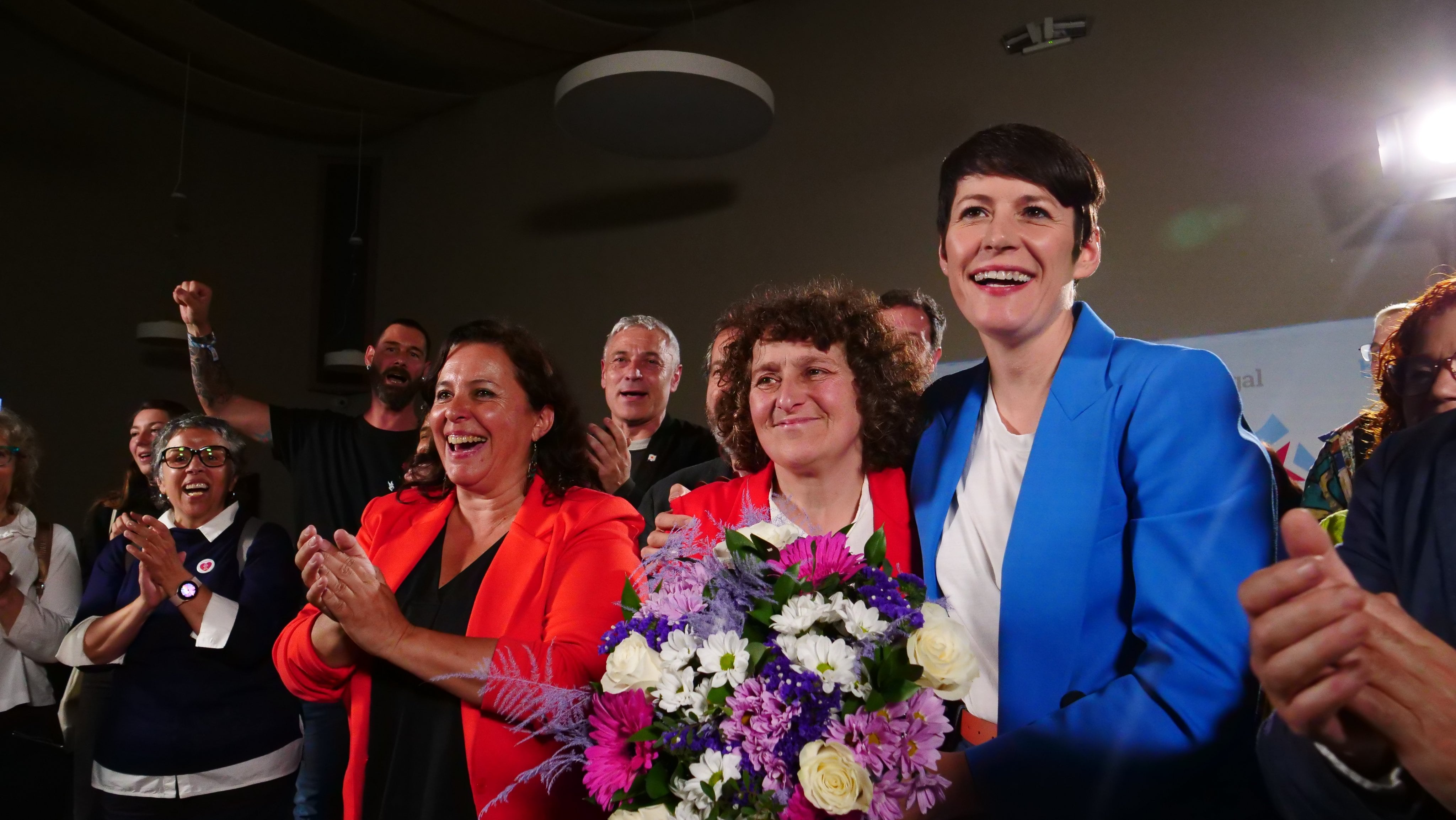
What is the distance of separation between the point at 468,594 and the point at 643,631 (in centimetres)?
79

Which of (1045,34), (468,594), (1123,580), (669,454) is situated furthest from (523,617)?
(1045,34)

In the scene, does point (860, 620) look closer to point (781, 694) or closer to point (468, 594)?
point (781, 694)

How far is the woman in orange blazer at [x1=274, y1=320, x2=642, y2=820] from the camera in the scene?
1.69m

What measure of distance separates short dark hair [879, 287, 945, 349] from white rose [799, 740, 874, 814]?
210cm

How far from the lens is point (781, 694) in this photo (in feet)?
3.54

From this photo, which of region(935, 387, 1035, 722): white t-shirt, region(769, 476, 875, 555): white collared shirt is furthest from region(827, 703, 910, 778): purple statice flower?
region(769, 476, 875, 555): white collared shirt

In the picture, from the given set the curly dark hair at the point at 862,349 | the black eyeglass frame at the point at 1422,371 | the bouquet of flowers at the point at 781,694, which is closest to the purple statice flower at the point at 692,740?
the bouquet of flowers at the point at 781,694

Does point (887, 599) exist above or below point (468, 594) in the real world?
above

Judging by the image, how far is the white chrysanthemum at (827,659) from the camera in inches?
42.4

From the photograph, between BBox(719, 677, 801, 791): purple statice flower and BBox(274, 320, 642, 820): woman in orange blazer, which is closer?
BBox(719, 677, 801, 791): purple statice flower

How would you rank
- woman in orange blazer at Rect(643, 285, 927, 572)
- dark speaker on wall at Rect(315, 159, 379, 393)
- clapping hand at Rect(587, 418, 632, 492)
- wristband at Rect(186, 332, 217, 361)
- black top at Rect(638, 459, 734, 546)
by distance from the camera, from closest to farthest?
woman in orange blazer at Rect(643, 285, 927, 572)
black top at Rect(638, 459, 734, 546)
clapping hand at Rect(587, 418, 632, 492)
wristband at Rect(186, 332, 217, 361)
dark speaker on wall at Rect(315, 159, 379, 393)

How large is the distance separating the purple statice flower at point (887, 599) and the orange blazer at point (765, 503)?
0.99ft

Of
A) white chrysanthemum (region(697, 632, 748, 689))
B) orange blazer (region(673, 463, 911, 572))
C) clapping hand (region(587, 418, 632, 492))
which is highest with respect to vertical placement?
clapping hand (region(587, 418, 632, 492))

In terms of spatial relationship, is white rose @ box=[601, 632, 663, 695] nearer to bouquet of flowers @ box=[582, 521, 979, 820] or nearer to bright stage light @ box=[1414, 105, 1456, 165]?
bouquet of flowers @ box=[582, 521, 979, 820]
